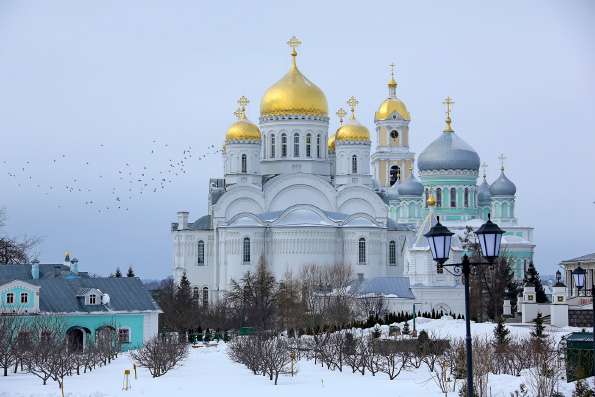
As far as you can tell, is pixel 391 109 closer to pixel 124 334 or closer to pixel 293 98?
pixel 293 98

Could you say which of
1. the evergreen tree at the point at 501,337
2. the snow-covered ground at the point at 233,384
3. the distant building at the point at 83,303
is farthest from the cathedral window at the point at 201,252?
the evergreen tree at the point at 501,337

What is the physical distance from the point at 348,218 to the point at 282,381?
35253 mm

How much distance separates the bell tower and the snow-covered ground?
4662 centimetres

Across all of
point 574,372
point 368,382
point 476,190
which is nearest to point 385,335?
point 368,382

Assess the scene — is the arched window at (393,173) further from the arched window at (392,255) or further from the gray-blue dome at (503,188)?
the arched window at (392,255)

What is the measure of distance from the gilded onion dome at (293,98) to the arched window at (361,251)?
6770 mm

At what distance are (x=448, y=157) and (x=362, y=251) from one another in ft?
34.2

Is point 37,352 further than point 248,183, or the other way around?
point 248,183

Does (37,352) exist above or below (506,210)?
below

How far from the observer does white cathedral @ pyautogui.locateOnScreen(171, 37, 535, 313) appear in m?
64.9

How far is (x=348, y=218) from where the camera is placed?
6588 centimetres

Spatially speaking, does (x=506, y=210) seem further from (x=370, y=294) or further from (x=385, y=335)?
(x=385, y=335)

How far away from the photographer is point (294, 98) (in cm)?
6781

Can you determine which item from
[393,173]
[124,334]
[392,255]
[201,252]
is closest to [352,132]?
[392,255]
